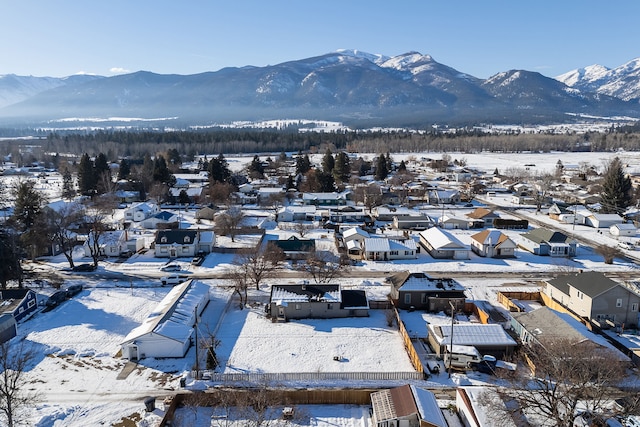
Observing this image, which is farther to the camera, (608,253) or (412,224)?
(412,224)

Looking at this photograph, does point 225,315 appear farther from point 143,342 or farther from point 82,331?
point 82,331

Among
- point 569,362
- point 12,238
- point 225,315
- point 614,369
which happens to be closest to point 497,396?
point 569,362

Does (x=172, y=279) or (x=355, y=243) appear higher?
(x=355, y=243)

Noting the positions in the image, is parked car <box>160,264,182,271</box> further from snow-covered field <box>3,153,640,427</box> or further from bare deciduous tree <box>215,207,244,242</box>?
bare deciduous tree <box>215,207,244,242</box>

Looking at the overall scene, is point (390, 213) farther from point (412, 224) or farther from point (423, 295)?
point (423, 295)

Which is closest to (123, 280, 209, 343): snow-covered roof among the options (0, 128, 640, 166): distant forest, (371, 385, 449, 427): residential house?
(371, 385, 449, 427): residential house

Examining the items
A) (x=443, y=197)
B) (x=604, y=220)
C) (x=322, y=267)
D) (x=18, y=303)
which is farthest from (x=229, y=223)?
(x=604, y=220)

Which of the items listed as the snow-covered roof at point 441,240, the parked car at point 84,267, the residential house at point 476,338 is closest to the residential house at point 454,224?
the snow-covered roof at point 441,240
